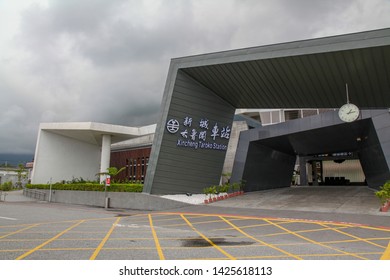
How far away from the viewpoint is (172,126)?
21.6 metres

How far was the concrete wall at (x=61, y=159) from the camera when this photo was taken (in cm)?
3806

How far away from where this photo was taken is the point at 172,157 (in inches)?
861

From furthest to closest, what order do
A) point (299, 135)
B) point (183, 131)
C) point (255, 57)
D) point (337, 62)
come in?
1. point (299, 135)
2. point (183, 131)
3. point (255, 57)
4. point (337, 62)

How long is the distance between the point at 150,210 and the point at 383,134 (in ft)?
50.6

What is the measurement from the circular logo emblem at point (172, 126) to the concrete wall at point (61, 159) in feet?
78.6

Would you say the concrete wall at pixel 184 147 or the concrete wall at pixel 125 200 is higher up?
the concrete wall at pixel 184 147

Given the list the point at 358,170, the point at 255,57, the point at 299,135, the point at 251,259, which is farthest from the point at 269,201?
the point at 358,170

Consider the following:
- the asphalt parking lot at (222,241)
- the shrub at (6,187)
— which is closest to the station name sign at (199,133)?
the asphalt parking lot at (222,241)

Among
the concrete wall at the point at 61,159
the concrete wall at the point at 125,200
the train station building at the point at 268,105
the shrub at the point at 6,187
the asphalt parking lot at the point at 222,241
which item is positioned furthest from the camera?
the shrub at the point at 6,187

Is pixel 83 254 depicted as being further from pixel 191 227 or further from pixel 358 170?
pixel 358 170

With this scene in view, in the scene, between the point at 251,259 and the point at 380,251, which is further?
the point at 380,251

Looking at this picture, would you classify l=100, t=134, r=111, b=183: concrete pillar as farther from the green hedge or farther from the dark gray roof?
the dark gray roof

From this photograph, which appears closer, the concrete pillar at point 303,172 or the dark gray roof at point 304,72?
the dark gray roof at point 304,72

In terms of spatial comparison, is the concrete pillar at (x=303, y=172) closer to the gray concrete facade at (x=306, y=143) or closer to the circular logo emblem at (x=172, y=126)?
the gray concrete facade at (x=306, y=143)
